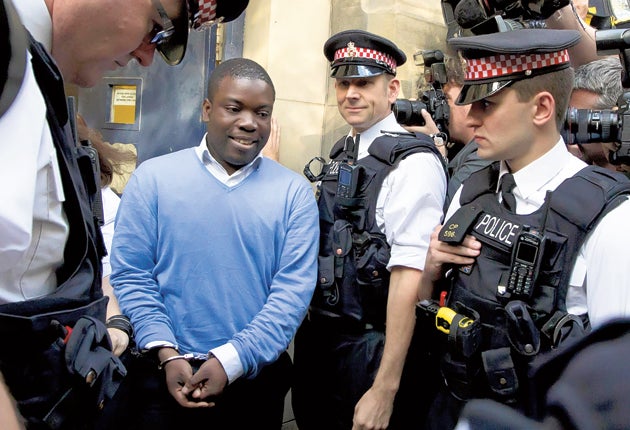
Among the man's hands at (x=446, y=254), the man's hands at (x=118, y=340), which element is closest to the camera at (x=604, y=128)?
the man's hands at (x=446, y=254)

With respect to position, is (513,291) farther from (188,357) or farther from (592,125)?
(188,357)

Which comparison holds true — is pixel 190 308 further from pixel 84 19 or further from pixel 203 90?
pixel 203 90

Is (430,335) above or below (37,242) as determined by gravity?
below

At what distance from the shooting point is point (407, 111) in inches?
114

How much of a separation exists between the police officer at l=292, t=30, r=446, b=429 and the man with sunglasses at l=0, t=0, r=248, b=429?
116 centimetres

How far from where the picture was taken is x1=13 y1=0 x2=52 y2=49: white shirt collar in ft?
3.85

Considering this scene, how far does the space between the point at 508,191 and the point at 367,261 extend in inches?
29.1

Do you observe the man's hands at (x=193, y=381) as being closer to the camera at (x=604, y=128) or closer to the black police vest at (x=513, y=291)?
the black police vest at (x=513, y=291)

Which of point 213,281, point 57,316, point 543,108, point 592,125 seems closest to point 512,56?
point 543,108

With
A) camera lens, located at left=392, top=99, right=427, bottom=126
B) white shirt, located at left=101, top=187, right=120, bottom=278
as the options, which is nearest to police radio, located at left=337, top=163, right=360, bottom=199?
camera lens, located at left=392, top=99, right=427, bottom=126

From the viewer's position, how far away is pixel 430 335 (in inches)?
93.2

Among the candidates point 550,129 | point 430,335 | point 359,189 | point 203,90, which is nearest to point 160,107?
point 203,90

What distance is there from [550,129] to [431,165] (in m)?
0.63

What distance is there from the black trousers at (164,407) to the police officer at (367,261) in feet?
1.24
